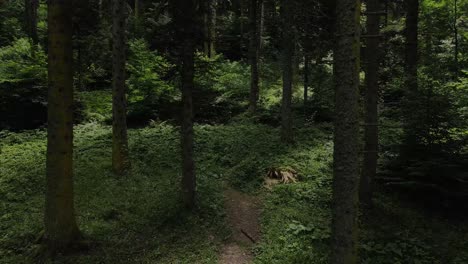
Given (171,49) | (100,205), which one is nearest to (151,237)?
(100,205)

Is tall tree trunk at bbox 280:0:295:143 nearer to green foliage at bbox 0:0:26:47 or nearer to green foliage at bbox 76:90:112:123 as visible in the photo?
green foliage at bbox 76:90:112:123

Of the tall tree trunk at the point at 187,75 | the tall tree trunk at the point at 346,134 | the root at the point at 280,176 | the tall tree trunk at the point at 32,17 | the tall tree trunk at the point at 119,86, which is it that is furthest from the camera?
the tall tree trunk at the point at 32,17

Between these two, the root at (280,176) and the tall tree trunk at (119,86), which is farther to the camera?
the root at (280,176)

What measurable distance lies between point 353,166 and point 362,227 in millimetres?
4534

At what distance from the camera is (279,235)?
9.46 meters

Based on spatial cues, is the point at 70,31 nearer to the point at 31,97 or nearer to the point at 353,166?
the point at 353,166

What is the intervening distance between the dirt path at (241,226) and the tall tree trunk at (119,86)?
3569 mm

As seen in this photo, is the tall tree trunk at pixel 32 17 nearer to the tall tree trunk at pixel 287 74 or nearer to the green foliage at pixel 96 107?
the green foliage at pixel 96 107

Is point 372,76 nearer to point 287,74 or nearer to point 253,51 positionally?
point 287,74

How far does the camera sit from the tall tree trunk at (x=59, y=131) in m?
7.73

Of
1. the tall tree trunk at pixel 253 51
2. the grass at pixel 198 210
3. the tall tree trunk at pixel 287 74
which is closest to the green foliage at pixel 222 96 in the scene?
the tall tree trunk at pixel 253 51

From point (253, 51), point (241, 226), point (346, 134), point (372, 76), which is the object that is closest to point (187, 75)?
point (241, 226)

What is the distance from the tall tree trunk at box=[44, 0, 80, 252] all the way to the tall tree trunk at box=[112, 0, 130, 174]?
387cm

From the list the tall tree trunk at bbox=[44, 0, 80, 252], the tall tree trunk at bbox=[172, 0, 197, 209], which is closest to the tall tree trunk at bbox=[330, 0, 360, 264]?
the tall tree trunk at bbox=[172, 0, 197, 209]
